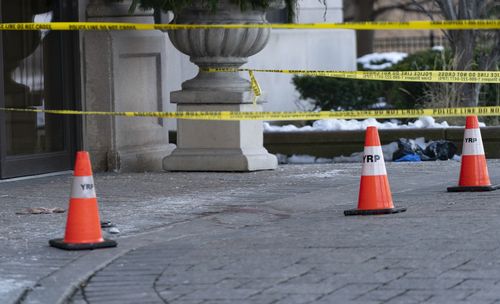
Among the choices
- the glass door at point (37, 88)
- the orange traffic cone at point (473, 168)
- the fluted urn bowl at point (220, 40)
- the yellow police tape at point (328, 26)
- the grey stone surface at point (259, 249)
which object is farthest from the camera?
the fluted urn bowl at point (220, 40)

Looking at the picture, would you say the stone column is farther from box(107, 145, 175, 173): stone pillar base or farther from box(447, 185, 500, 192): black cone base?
box(447, 185, 500, 192): black cone base

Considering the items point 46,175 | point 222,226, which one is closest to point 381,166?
point 222,226

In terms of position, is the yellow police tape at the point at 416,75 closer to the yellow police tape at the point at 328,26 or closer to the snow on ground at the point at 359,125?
the yellow police tape at the point at 328,26

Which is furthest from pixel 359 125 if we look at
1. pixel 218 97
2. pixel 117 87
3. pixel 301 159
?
pixel 117 87

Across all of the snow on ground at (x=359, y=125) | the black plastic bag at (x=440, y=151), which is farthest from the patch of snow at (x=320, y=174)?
the snow on ground at (x=359, y=125)

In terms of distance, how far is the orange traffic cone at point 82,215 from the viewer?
7.54m

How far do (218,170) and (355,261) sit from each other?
5643 millimetres

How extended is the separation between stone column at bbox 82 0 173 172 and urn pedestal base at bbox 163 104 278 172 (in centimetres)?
57

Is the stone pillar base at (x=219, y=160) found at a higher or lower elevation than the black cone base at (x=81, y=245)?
higher

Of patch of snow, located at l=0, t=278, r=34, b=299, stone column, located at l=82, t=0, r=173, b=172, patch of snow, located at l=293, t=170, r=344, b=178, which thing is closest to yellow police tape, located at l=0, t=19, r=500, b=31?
stone column, located at l=82, t=0, r=173, b=172

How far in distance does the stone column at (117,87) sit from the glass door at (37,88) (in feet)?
0.60

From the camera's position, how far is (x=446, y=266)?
6867 millimetres

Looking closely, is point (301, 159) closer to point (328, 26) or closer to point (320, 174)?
point (320, 174)

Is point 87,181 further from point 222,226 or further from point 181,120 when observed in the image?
point 181,120
